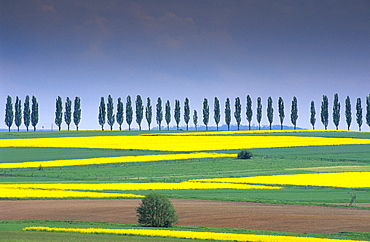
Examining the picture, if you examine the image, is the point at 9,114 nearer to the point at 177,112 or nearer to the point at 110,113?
the point at 110,113

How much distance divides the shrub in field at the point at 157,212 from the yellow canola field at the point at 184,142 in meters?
65.1

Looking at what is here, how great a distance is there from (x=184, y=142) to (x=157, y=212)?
78.4 m

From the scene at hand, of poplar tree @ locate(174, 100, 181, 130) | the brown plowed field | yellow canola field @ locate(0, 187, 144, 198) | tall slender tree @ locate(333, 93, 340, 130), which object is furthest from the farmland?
poplar tree @ locate(174, 100, 181, 130)

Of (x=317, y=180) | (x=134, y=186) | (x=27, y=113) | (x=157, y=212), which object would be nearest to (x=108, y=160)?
(x=134, y=186)

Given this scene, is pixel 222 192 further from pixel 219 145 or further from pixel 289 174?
pixel 219 145

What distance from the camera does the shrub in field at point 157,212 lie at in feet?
121

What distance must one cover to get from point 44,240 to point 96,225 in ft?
27.5

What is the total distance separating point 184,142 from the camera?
115500 mm

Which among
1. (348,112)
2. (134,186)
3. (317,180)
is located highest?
(348,112)

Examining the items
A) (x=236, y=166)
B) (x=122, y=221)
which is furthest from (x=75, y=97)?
(x=122, y=221)

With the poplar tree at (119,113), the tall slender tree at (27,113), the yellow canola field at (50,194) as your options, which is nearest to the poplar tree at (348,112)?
the poplar tree at (119,113)

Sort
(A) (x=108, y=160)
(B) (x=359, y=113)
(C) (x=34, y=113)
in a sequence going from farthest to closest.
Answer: (C) (x=34, y=113) → (B) (x=359, y=113) → (A) (x=108, y=160)

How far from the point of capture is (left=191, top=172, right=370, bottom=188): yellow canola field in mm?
60662

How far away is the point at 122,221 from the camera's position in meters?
38.7
